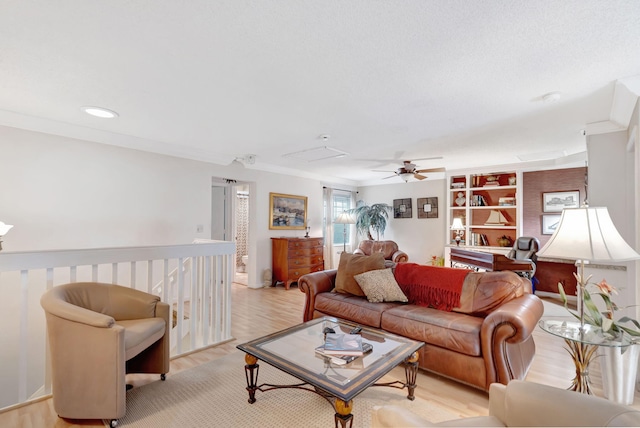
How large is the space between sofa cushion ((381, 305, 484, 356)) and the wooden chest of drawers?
3.10 m

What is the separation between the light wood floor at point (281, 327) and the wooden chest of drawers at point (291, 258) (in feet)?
4.06

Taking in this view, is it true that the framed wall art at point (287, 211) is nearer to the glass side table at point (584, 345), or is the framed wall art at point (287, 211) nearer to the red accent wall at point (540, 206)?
the red accent wall at point (540, 206)

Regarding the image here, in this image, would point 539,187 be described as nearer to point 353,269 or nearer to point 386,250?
point 386,250

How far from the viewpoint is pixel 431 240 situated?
21.8 feet

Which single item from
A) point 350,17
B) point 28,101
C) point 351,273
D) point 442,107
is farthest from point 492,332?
point 28,101

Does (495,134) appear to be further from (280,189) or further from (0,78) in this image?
(0,78)

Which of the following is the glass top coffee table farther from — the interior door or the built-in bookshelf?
the built-in bookshelf

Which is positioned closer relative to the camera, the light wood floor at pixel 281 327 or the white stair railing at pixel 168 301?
the light wood floor at pixel 281 327

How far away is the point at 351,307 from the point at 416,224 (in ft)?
14.4

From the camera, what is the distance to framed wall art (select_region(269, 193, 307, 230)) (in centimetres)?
591

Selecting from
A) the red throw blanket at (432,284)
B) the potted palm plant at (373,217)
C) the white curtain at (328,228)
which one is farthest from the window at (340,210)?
the red throw blanket at (432,284)

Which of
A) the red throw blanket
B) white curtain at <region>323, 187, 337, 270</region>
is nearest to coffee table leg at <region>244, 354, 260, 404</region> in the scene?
the red throw blanket

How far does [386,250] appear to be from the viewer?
635 cm

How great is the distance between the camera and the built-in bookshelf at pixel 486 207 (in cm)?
560
